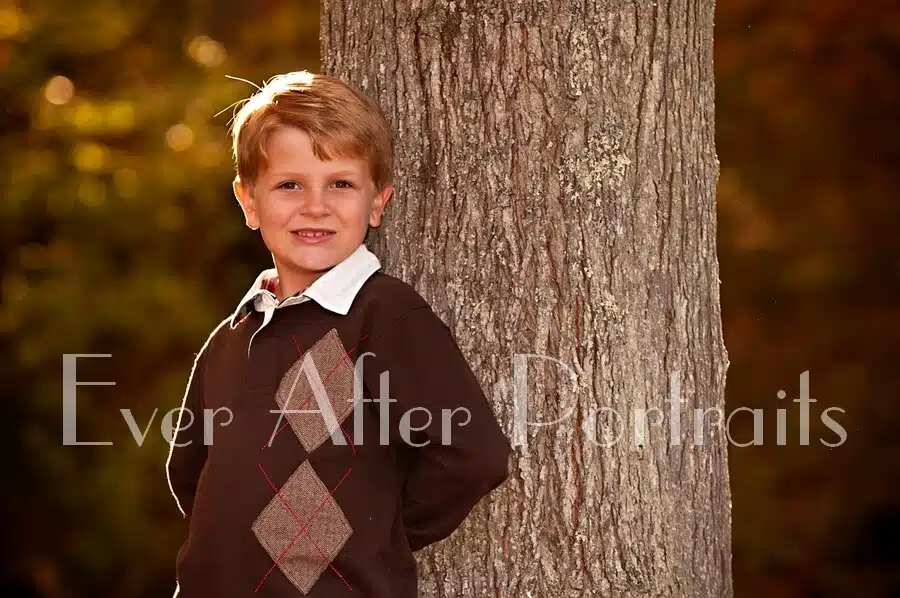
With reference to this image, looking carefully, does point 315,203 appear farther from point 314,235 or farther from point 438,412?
point 438,412

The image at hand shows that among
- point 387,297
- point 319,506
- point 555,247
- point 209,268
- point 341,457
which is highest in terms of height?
point 209,268

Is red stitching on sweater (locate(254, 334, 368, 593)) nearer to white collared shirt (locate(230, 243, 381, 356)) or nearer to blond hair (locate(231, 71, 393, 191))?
white collared shirt (locate(230, 243, 381, 356))

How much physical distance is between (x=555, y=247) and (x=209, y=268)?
414 cm

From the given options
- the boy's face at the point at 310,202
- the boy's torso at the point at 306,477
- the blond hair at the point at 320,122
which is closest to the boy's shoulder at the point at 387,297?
the boy's torso at the point at 306,477

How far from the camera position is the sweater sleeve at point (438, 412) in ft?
7.23

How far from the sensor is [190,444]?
8.49ft

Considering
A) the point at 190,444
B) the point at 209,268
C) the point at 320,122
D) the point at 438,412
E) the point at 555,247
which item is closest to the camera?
the point at 438,412

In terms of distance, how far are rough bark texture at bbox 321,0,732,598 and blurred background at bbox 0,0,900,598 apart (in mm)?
3647

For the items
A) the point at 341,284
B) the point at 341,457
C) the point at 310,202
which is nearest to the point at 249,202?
the point at 310,202

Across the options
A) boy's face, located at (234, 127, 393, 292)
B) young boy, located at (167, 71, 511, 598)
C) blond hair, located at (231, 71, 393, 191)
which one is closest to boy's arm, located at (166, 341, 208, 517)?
young boy, located at (167, 71, 511, 598)

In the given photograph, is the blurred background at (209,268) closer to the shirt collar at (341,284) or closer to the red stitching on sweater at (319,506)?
the shirt collar at (341,284)

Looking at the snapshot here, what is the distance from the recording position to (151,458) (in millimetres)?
6059

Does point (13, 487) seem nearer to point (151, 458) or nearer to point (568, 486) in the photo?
point (151, 458)

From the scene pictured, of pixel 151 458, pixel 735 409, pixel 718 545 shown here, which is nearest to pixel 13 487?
pixel 151 458
